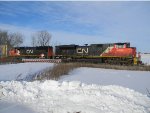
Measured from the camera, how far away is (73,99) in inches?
275

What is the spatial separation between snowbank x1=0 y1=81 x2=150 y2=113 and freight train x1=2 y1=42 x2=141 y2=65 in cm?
2093

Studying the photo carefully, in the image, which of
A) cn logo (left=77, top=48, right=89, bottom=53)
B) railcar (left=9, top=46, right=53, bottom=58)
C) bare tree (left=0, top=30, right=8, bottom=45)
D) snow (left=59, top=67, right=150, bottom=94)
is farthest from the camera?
bare tree (left=0, top=30, right=8, bottom=45)

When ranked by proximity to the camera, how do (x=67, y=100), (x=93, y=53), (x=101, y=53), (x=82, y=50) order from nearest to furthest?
(x=67, y=100), (x=101, y=53), (x=93, y=53), (x=82, y=50)

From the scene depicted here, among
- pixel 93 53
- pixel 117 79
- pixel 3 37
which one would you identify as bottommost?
pixel 117 79

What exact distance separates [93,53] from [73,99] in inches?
992

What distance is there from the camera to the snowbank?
6.08m

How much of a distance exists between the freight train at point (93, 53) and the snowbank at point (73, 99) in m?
20.9

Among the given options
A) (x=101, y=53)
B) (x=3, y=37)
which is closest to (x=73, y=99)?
(x=101, y=53)

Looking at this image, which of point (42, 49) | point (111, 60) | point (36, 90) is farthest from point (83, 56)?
point (36, 90)

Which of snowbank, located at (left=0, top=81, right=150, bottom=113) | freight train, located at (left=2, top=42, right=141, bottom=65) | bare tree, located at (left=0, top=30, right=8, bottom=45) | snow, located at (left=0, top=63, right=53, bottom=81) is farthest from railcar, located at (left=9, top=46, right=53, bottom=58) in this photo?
bare tree, located at (left=0, top=30, right=8, bottom=45)

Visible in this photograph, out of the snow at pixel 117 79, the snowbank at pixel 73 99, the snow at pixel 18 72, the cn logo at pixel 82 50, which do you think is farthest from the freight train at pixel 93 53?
the snowbank at pixel 73 99

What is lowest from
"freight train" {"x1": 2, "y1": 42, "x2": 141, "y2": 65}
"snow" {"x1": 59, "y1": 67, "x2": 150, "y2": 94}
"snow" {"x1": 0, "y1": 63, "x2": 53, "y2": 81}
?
"snow" {"x1": 59, "y1": 67, "x2": 150, "y2": 94}

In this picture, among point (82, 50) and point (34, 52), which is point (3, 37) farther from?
point (82, 50)

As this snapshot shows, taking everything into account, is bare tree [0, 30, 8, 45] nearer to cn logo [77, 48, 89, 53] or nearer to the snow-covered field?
cn logo [77, 48, 89, 53]
